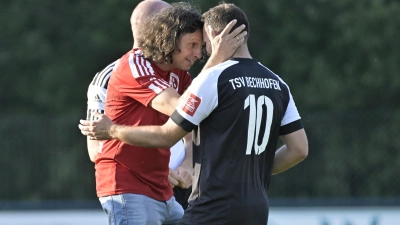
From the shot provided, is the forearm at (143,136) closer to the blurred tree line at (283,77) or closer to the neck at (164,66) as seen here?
the neck at (164,66)

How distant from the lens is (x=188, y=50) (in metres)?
4.24

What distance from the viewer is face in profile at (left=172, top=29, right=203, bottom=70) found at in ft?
13.8

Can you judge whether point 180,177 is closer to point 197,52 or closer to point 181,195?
point 181,195

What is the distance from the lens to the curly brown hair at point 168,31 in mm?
4184

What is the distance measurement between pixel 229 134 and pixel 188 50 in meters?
0.70

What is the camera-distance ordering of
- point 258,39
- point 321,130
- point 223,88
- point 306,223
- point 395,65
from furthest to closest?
point 258,39 → point 395,65 → point 321,130 → point 306,223 → point 223,88

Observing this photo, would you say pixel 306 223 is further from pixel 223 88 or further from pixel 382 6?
pixel 382 6

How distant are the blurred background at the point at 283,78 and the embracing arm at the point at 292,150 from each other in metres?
6.82

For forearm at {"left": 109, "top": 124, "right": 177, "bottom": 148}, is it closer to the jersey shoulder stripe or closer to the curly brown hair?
the curly brown hair

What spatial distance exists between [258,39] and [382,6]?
101 inches

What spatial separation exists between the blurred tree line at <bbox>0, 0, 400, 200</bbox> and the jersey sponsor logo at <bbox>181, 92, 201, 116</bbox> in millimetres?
7277

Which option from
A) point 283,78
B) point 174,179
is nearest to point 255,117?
point 174,179

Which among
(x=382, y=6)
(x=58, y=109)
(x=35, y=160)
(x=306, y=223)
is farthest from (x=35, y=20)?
(x=306, y=223)

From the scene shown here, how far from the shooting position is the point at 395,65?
13.8 meters
